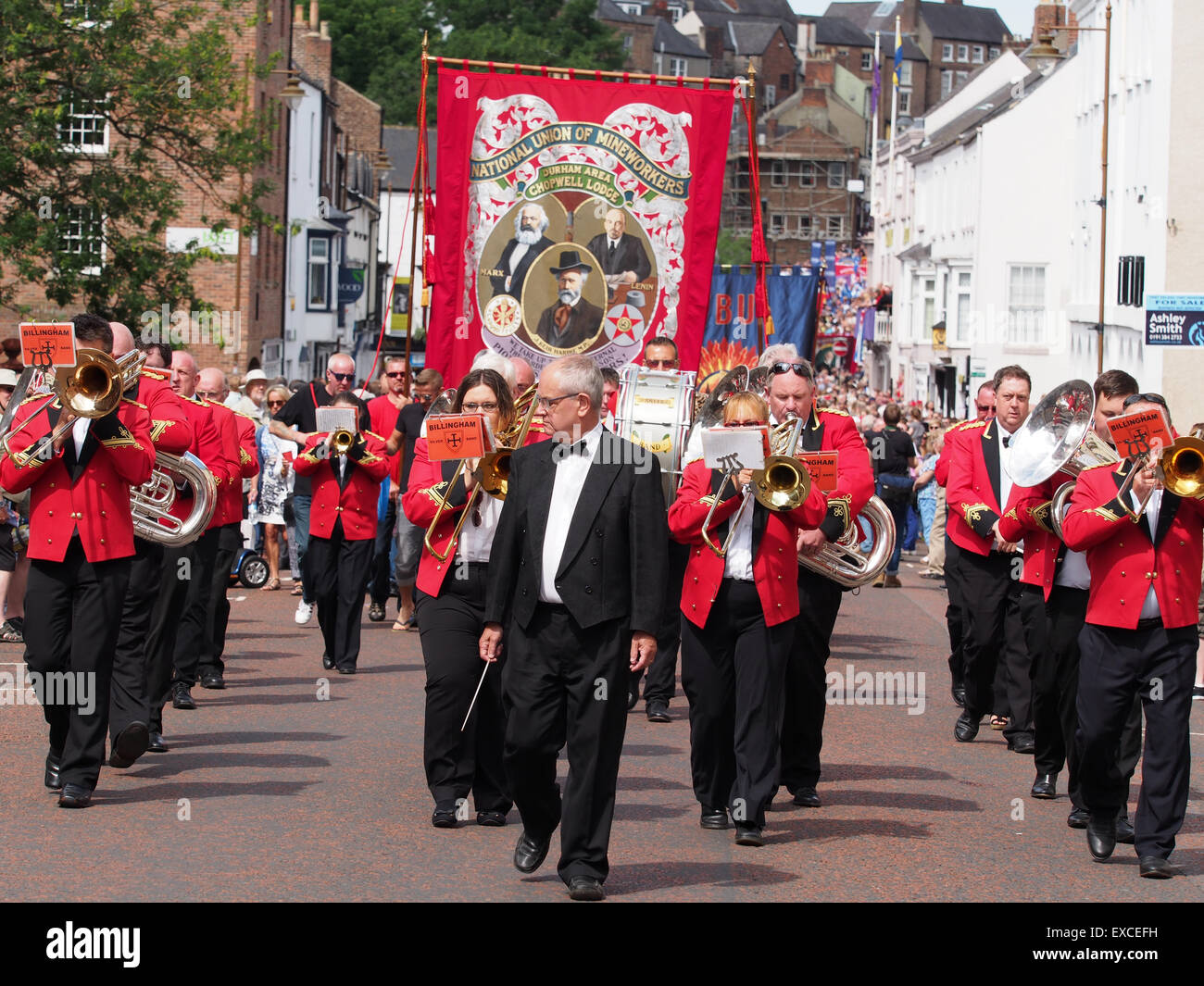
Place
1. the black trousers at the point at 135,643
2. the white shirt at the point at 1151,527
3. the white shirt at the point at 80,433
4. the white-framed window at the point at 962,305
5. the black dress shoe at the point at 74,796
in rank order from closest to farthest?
1. the white shirt at the point at 1151,527
2. the black dress shoe at the point at 74,796
3. the white shirt at the point at 80,433
4. the black trousers at the point at 135,643
5. the white-framed window at the point at 962,305

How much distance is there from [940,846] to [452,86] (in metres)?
9.06

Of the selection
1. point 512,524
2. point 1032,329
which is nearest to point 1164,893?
point 512,524

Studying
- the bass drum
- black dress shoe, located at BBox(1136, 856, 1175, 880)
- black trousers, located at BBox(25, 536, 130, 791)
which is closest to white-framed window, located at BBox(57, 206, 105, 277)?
the bass drum

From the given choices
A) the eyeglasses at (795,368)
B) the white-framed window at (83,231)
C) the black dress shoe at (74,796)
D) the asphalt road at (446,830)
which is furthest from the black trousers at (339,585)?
the white-framed window at (83,231)

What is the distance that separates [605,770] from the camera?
23.6 feet

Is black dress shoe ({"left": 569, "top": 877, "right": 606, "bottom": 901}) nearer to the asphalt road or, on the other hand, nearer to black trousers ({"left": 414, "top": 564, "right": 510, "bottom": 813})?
the asphalt road

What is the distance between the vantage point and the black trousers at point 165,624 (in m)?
10.4

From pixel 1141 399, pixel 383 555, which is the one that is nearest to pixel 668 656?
pixel 1141 399

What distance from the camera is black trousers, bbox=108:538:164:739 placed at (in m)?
9.41

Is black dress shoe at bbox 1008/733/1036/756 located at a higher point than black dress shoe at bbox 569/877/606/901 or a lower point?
lower

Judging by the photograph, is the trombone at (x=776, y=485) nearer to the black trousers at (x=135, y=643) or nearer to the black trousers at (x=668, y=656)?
the black trousers at (x=135, y=643)

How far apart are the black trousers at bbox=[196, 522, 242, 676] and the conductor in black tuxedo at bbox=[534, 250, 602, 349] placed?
12.3 feet

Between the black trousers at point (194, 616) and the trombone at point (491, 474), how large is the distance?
11.9 feet

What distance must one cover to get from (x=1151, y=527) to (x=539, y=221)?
8531mm
